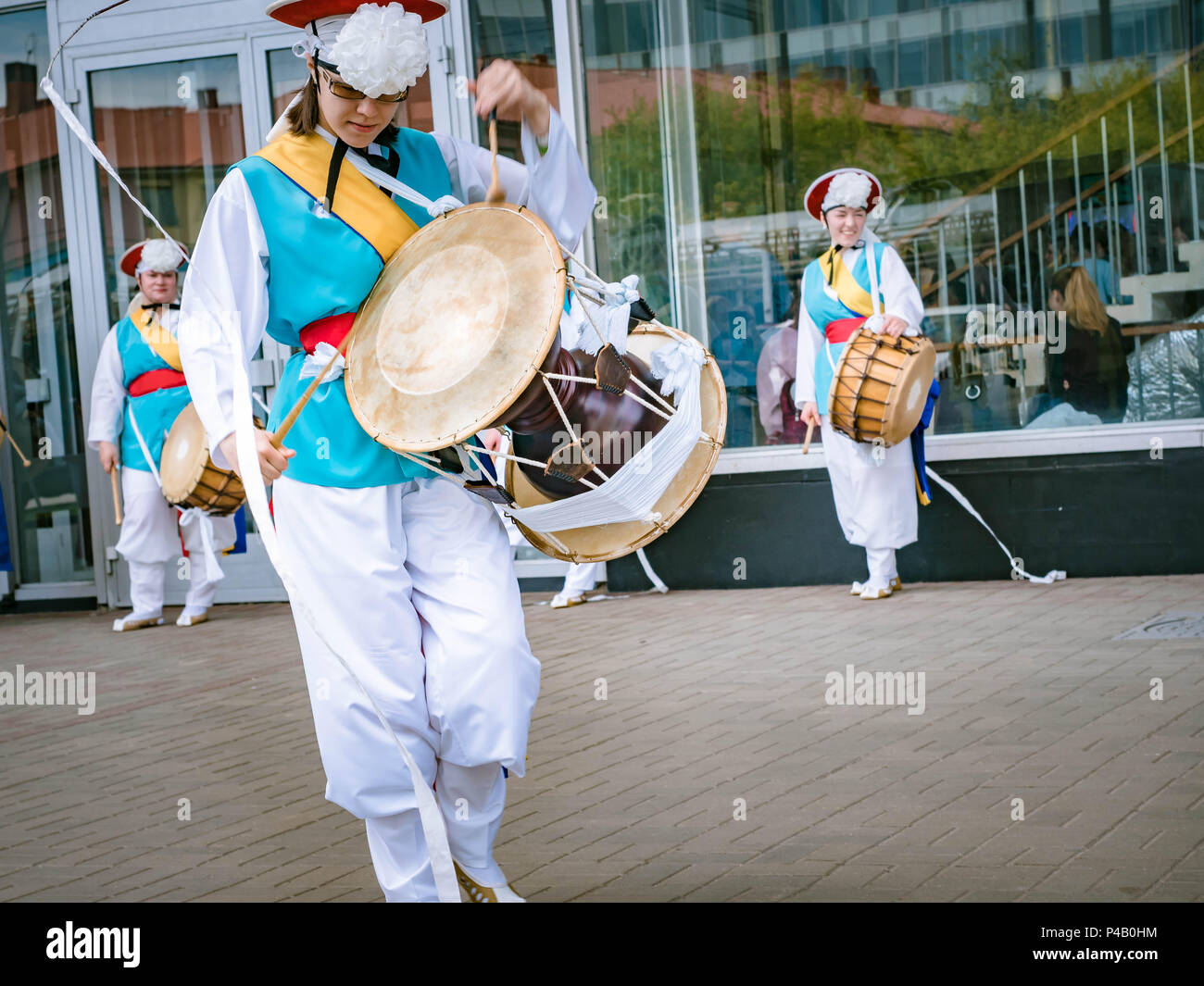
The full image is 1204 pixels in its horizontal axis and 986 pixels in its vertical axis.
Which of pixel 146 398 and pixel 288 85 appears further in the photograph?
pixel 288 85

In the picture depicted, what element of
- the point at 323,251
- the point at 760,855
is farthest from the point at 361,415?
the point at 760,855

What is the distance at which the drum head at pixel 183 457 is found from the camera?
7.86 metres

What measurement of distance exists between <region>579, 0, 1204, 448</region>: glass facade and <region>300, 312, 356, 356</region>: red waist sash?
6.54 metres

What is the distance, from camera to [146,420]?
29.8 feet

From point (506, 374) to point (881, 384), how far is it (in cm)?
497

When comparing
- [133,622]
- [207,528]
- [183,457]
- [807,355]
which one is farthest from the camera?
[133,622]

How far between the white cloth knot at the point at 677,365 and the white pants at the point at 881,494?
5.02 meters

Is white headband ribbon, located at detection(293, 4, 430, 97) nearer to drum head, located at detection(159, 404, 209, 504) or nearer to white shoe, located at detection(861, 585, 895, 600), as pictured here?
drum head, located at detection(159, 404, 209, 504)

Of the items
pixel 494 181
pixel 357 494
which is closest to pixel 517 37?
pixel 494 181

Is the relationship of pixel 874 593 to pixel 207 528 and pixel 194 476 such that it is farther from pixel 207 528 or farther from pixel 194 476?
pixel 207 528

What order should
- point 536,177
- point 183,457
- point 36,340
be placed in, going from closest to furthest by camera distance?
point 536,177 < point 183,457 < point 36,340

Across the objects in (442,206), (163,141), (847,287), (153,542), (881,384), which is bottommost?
(153,542)

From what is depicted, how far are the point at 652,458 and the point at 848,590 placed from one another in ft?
19.1

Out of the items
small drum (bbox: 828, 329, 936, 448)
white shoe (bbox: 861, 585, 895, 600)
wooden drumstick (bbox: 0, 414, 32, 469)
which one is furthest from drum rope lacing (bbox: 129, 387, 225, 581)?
white shoe (bbox: 861, 585, 895, 600)
